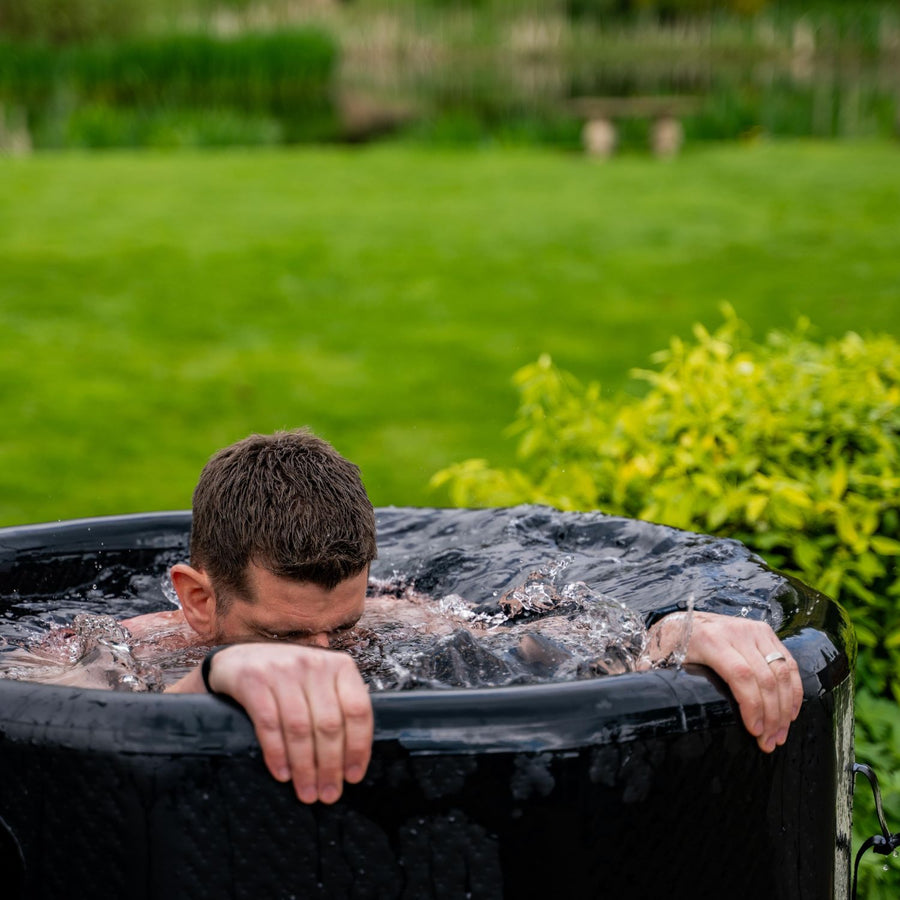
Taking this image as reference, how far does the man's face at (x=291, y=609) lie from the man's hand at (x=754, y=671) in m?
0.57

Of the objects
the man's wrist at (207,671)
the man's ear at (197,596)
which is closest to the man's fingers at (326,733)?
the man's wrist at (207,671)

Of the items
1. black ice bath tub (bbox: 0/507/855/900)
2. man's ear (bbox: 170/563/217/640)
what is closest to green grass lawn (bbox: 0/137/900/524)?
man's ear (bbox: 170/563/217/640)

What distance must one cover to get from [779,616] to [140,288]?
6.15 meters

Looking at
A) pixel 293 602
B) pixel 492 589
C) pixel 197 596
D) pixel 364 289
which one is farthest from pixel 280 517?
pixel 364 289

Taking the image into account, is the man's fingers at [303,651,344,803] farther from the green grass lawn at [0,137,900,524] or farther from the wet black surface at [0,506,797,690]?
the green grass lawn at [0,137,900,524]

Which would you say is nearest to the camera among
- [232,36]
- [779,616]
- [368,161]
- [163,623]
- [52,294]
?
[779,616]

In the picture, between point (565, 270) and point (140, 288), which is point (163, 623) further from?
point (565, 270)

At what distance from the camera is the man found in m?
1.35

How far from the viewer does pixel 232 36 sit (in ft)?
49.8

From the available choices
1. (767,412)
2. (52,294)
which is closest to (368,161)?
(52,294)

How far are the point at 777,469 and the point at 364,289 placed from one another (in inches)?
191

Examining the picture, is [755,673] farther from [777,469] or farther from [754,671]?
[777,469]

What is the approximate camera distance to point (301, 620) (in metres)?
1.89

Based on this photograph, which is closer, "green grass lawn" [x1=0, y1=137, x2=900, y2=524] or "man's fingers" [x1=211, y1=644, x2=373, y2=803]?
"man's fingers" [x1=211, y1=644, x2=373, y2=803]
